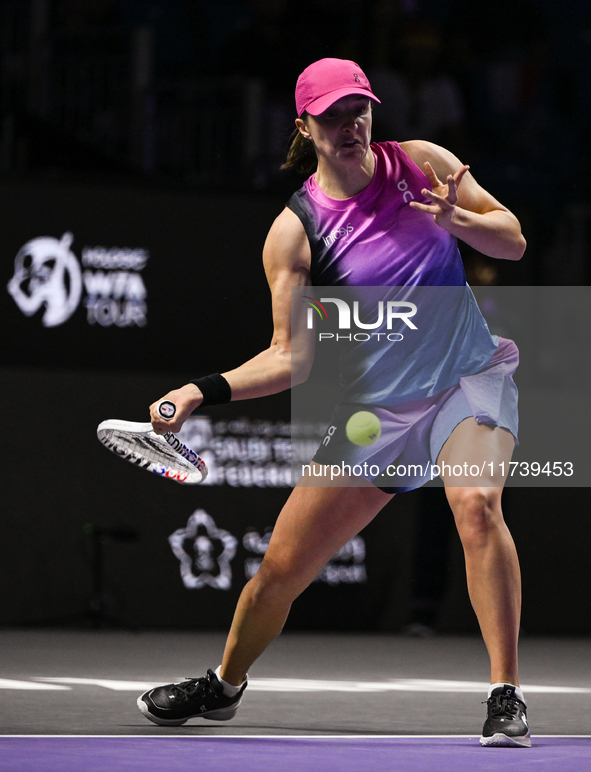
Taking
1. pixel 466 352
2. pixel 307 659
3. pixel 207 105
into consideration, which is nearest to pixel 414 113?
pixel 207 105

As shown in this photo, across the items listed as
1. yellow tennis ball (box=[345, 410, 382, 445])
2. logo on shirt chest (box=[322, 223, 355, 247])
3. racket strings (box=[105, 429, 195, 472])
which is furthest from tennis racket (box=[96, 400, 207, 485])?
logo on shirt chest (box=[322, 223, 355, 247])

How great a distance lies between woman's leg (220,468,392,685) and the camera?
12.3 ft

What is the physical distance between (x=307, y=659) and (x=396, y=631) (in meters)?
1.74

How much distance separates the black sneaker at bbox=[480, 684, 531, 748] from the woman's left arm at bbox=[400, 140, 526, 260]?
3.93ft

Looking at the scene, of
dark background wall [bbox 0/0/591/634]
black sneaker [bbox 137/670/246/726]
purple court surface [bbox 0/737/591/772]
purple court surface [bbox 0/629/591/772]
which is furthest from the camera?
dark background wall [bbox 0/0/591/634]

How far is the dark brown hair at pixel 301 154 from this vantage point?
401 cm

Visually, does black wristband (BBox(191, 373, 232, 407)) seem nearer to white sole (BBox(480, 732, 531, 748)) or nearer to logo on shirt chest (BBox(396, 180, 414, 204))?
logo on shirt chest (BBox(396, 180, 414, 204))

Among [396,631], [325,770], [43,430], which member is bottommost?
→ [396,631]

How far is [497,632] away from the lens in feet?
11.5

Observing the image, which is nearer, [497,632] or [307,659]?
[497,632]

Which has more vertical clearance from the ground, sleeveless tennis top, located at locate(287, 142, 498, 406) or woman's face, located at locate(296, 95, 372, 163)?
woman's face, located at locate(296, 95, 372, 163)

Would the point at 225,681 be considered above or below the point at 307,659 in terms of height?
above

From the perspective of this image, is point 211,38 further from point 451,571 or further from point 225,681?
point 225,681

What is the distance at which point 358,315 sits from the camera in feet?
12.7
